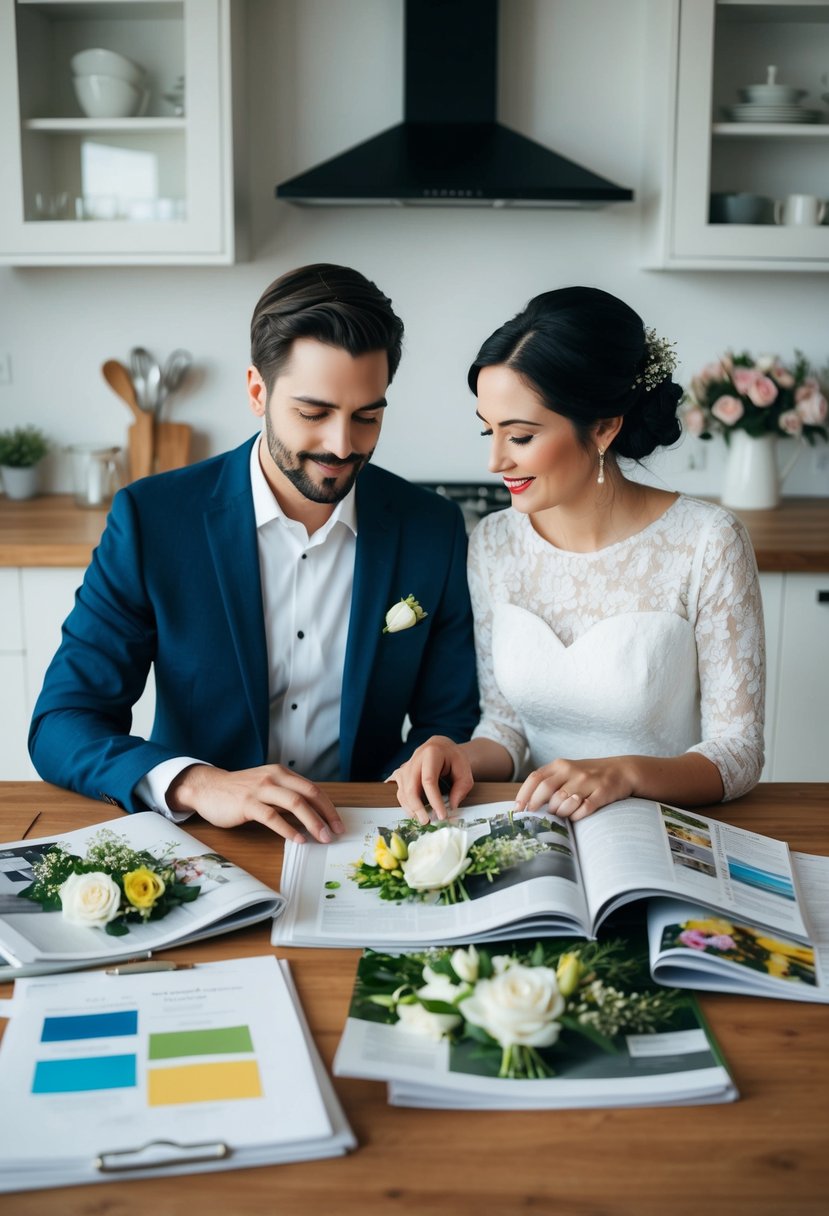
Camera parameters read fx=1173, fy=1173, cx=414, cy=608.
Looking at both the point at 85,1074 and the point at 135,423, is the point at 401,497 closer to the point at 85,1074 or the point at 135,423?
the point at 85,1074

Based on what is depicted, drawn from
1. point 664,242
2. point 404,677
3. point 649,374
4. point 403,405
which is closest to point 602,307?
point 649,374

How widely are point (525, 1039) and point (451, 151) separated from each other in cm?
241

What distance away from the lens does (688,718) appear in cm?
182

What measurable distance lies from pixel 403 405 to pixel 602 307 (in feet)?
5.35

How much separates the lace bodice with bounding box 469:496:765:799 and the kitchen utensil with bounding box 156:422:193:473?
4.99ft

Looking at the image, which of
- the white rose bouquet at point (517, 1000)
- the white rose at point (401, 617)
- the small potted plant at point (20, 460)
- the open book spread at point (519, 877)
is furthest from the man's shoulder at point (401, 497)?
the small potted plant at point (20, 460)

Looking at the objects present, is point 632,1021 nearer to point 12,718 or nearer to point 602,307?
point 602,307

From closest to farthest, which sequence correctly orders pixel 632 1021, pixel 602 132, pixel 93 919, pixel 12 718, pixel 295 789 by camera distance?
pixel 632 1021 < pixel 93 919 < pixel 295 789 < pixel 12 718 < pixel 602 132

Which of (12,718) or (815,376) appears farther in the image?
(815,376)

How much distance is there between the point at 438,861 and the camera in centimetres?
111

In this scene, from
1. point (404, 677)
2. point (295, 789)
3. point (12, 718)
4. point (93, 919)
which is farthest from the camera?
point (12, 718)

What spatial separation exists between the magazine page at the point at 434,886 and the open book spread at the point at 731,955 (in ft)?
0.26

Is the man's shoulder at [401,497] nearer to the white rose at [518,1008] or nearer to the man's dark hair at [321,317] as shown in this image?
the man's dark hair at [321,317]

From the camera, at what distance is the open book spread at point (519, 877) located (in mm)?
1056
